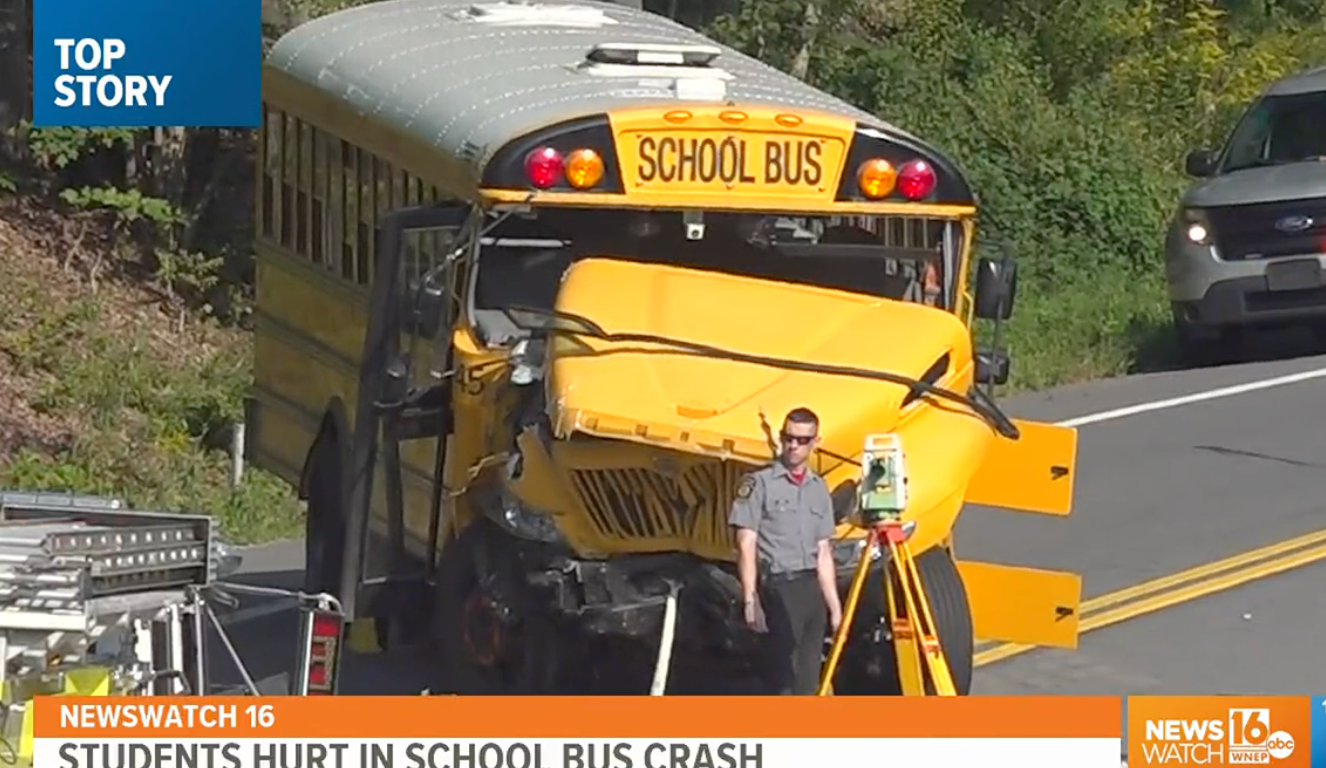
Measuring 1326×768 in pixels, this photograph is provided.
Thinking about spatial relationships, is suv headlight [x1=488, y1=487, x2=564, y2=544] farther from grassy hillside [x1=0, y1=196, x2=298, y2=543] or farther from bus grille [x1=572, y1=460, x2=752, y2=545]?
→ grassy hillside [x1=0, y1=196, x2=298, y2=543]

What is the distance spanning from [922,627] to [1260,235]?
12.2 metres

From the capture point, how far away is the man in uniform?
32.4 feet

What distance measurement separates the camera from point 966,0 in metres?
32.8

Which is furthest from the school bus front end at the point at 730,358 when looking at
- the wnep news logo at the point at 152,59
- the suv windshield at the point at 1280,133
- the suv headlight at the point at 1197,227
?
the suv windshield at the point at 1280,133

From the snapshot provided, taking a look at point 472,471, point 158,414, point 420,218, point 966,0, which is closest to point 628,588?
point 472,471

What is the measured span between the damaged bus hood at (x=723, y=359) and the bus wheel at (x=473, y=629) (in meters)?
0.96

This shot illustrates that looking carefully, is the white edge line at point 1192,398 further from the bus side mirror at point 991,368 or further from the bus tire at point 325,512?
the bus side mirror at point 991,368

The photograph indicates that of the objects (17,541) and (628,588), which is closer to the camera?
(17,541)

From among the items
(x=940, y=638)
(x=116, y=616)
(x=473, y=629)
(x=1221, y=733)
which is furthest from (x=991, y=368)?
(x=116, y=616)

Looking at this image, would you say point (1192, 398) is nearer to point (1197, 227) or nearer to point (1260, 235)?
point (1260, 235)

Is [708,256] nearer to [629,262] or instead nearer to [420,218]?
[629,262]

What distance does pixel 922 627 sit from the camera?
1011 cm

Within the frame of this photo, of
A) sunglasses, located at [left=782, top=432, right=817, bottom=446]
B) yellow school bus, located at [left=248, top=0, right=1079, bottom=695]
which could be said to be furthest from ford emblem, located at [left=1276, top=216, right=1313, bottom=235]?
sunglasses, located at [left=782, top=432, right=817, bottom=446]

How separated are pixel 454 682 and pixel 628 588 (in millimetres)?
1013
